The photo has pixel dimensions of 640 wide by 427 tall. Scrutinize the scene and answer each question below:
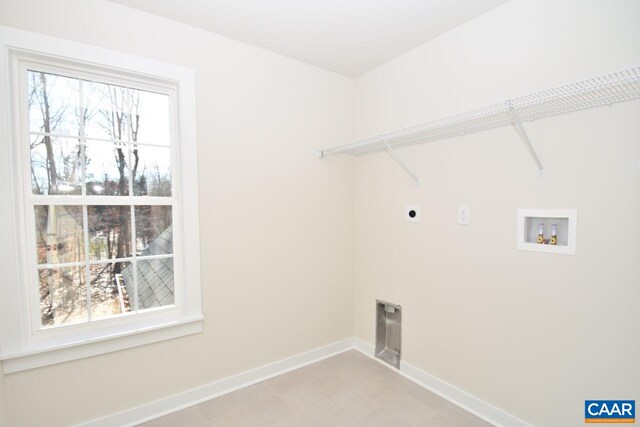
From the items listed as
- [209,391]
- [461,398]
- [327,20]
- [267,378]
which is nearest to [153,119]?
[327,20]

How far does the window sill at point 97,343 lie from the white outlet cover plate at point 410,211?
1.68m

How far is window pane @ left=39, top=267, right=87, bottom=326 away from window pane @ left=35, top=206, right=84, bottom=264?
0.07 meters

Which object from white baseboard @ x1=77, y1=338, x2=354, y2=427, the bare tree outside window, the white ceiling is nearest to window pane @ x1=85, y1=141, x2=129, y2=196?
the bare tree outside window

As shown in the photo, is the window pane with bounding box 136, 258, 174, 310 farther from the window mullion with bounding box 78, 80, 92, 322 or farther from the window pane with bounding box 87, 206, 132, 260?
the window mullion with bounding box 78, 80, 92, 322

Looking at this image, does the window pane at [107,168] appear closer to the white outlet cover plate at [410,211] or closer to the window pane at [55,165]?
the window pane at [55,165]

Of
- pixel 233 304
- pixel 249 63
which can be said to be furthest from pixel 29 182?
pixel 249 63

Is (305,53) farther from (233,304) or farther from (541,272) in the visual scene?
(541,272)

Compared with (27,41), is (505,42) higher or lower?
higher

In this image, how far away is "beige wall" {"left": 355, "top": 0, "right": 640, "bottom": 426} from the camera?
4.60ft

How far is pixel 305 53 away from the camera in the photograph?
234cm

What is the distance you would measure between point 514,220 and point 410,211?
0.73 m

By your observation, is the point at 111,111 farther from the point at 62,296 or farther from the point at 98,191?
the point at 62,296

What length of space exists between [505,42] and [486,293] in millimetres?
1527

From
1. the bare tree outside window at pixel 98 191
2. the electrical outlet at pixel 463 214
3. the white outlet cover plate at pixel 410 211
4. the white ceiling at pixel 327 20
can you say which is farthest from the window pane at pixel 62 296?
the electrical outlet at pixel 463 214
